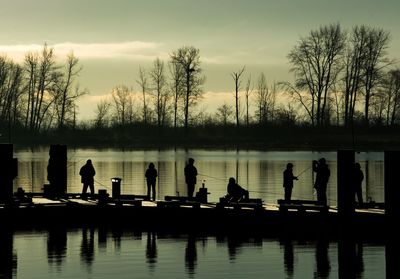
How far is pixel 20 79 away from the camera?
126 metres

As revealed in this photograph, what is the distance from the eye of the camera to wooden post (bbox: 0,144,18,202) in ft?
114

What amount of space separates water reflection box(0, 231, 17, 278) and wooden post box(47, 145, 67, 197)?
5.50m

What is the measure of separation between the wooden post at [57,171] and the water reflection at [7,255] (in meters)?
5.50

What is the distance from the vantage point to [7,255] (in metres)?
27.7

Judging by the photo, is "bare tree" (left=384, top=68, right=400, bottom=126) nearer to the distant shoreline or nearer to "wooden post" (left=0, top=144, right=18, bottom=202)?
the distant shoreline

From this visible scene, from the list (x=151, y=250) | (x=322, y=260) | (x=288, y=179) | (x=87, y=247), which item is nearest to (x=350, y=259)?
(x=322, y=260)

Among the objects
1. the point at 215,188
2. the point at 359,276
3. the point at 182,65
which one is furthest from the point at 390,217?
the point at 182,65

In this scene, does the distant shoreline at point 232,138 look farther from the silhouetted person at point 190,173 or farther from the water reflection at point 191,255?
the water reflection at point 191,255

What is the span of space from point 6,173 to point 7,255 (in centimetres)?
762

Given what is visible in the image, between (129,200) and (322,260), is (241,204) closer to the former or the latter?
(129,200)

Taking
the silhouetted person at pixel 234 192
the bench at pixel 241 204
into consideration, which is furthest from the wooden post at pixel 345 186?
the silhouetted person at pixel 234 192

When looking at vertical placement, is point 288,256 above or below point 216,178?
below

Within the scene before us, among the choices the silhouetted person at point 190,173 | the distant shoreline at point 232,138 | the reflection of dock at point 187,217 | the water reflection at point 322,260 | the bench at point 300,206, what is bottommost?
the water reflection at point 322,260

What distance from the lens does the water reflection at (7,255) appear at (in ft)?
82.1
